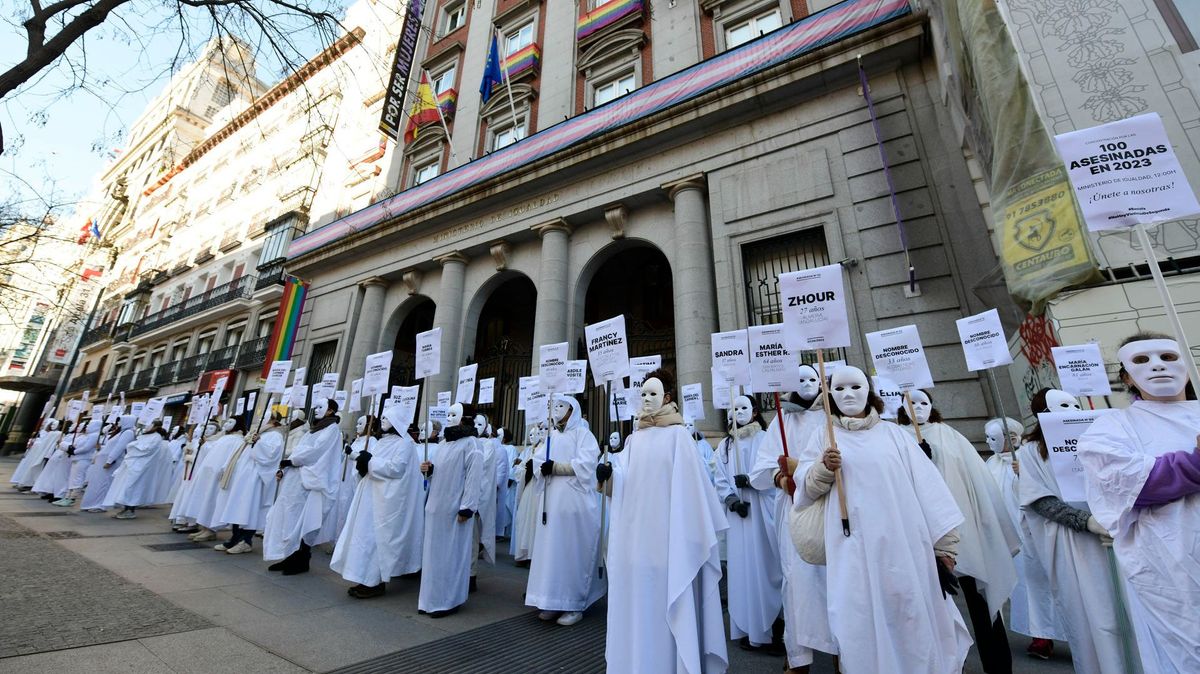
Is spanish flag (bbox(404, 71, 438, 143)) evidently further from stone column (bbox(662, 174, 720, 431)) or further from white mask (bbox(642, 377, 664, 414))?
white mask (bbox(642, 377, 664, 414))

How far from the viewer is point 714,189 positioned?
11539mm

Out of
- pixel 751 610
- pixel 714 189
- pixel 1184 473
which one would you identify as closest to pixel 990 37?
pixel 714 189

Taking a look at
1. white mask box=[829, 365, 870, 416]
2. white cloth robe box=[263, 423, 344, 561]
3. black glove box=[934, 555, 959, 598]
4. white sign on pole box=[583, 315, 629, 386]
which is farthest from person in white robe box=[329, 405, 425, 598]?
black glove box=[934, 555, 959, 598]

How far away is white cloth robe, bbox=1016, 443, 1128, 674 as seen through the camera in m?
3.11

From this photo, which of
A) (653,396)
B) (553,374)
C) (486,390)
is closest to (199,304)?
(486,390)

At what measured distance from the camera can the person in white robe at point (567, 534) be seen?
4.91 metres

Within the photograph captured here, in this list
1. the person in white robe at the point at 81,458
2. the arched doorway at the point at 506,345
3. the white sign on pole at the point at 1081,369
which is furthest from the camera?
the arched doorway at the point at 506,345

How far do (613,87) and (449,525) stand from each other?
15.1m

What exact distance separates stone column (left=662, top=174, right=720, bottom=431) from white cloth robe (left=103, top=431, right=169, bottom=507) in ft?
39.0

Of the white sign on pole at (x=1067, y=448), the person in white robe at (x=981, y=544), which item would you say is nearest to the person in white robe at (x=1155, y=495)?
the white sign on pole at (x=1067, y=448)

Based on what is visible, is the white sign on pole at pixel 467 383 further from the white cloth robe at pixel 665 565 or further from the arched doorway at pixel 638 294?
the arched doorway at pixel 638 294

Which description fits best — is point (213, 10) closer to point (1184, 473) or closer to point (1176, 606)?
point (1184, 473)

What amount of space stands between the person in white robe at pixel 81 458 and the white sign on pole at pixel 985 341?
711 inches

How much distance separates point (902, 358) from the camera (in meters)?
4.94
